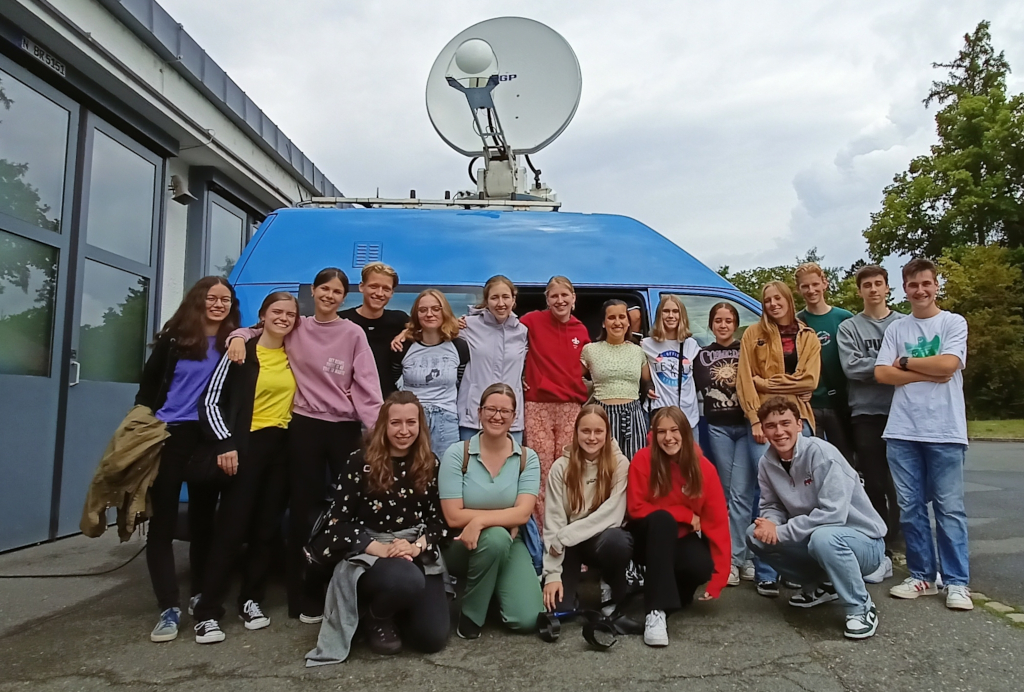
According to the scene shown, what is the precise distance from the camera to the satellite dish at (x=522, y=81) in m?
6.95

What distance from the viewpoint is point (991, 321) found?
22188 mm

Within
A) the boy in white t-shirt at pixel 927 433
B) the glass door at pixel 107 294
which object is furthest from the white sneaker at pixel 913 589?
the glass door at pixel 107 294

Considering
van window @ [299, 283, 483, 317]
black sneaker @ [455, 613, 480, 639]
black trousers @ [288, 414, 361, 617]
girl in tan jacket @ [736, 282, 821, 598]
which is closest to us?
black sneaker @ [455, 613, 480, 639]

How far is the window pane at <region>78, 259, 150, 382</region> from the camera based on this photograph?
6324 mm

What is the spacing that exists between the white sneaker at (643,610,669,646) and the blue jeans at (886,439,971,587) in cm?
157

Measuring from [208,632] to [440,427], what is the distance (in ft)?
4.79

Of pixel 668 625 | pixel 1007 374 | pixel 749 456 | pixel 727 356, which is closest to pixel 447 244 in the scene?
pixel 727 356

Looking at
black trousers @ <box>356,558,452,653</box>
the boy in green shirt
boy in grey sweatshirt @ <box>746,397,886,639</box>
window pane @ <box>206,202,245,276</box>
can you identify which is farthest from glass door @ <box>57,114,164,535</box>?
the boy in green shirt

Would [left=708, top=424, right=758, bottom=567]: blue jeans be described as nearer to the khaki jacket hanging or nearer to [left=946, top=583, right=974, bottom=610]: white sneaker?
[left=946, top=583, right=974, bottom=610]: white sneaker

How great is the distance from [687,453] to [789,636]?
37.5 inches

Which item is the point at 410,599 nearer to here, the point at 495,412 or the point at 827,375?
the point at 495,412

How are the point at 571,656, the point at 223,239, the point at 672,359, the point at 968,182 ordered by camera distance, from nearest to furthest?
the point at 571,656 → the point at 672,359 → the point at 223,239 → the point at 968,182

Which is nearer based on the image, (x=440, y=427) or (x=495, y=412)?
(x=495, y=412)

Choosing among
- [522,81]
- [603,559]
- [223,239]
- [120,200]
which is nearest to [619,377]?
[603,559]
